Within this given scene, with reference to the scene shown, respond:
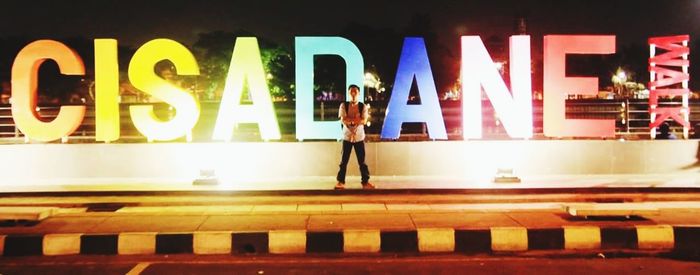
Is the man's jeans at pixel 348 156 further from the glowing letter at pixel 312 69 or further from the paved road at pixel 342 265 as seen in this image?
the paved road at pixel 342 265

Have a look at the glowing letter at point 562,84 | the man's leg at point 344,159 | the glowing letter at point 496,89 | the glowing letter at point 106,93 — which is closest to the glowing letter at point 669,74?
the glowing letter at point 562,84

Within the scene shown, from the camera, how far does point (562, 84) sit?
1171 centimetres

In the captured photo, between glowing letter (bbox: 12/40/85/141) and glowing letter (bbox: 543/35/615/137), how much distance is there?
7.93 meters

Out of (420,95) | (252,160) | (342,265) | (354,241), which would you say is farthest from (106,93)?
(342,265)

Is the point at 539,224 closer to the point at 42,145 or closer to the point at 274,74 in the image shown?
the point at 42,145

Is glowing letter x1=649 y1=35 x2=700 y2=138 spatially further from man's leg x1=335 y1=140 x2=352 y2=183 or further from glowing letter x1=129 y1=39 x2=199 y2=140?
glowing letter x1=129 y1=39 x2=199 y2=140

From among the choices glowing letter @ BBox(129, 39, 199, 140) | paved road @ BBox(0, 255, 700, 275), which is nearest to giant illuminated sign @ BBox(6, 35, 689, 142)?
glowing letter @ BBox(129, 39, 199, 140)

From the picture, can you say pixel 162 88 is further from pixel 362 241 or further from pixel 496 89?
pixel 362 241

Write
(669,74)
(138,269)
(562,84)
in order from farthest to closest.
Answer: (669,74), (562,84), (138,269)

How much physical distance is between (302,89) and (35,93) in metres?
4.54

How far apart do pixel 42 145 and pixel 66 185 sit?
1268 mm

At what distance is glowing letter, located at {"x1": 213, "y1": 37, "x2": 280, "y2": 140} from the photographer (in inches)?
450

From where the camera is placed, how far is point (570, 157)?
12031mm

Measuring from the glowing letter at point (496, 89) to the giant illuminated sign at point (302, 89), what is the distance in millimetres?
17
